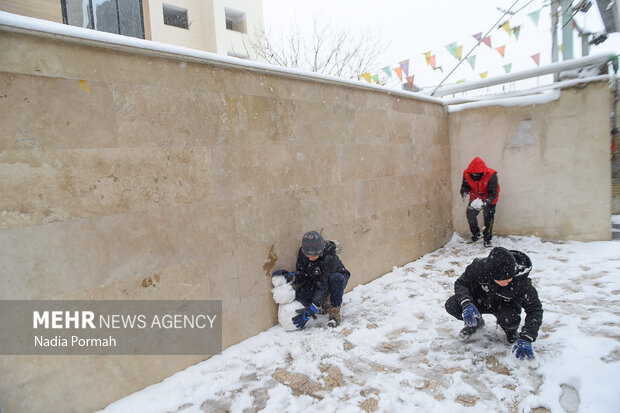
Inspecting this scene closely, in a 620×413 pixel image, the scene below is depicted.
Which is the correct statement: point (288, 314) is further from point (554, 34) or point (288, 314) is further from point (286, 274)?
point (554, 34)

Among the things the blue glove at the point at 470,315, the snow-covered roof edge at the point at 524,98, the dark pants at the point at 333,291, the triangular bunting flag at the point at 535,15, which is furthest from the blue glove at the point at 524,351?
the triangular bunting flag at the point at 535,15

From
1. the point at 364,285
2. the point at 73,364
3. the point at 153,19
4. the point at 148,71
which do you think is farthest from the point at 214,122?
the point at 153,19

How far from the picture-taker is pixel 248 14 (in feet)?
63.0

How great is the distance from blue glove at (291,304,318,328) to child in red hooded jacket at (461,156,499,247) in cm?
403

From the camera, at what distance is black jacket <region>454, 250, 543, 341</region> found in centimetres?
272

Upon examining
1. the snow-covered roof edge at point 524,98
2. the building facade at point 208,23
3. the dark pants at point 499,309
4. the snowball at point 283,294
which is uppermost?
the building facade at point 208,23

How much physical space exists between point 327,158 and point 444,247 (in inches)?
138

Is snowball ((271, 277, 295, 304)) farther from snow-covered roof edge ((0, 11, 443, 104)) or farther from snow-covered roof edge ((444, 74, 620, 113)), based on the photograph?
snow-covered roof edge ((444, 74, 620, 113))

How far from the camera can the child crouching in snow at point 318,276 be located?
346cm

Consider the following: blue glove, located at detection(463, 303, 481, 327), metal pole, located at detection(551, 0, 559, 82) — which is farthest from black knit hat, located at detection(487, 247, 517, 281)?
metal pole, located at detection(551, 0, 559, 82)

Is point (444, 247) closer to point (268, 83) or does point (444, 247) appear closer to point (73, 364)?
point (268, 83)

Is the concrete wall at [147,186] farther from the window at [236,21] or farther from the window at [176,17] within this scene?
the window at [236,21]

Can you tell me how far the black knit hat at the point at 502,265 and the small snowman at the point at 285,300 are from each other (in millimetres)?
1753

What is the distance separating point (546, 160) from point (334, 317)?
190 inches
